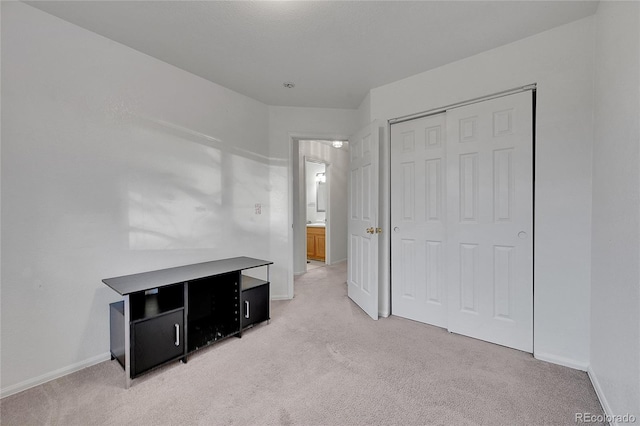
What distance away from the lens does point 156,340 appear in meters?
1.92

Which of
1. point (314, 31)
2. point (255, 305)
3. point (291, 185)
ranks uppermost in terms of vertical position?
point (314, 31)

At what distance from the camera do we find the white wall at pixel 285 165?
11.5 feet

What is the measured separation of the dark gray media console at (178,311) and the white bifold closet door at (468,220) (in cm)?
155

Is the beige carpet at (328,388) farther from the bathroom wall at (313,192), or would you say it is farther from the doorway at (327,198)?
the bathroom wall at (313,192)

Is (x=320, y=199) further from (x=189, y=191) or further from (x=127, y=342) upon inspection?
(x=127, y=342)

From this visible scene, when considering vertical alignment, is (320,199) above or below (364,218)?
above

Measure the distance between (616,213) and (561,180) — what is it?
59 centimetres

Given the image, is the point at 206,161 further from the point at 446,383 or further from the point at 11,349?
the point at 446,383

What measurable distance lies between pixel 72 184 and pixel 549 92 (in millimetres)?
3446

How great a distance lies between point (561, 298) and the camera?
2012 millimetres

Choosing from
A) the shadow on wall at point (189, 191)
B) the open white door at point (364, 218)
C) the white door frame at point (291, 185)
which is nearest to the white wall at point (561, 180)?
the open white door at point (364, 218)

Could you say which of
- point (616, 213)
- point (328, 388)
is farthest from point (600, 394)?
point (328, 388)

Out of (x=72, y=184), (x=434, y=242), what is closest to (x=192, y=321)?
(x=72, y=184)

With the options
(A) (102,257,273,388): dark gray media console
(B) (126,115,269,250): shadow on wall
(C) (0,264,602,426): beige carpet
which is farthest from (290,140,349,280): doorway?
(C) (0,264,602,426): beige carpet
